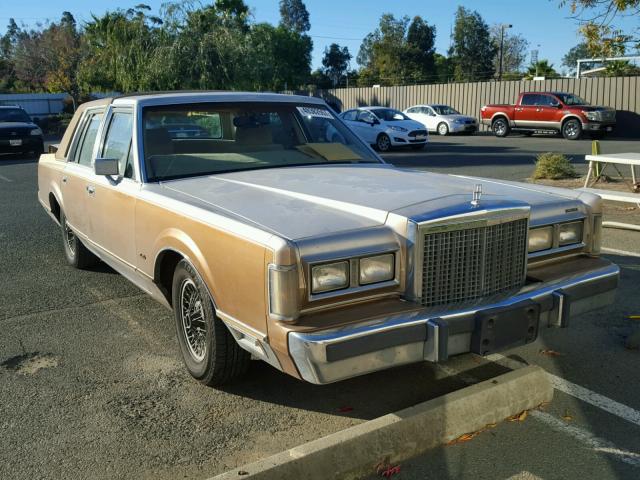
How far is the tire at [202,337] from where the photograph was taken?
140 inches

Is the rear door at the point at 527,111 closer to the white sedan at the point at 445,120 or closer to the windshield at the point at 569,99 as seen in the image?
the windshield at the point at 569,99

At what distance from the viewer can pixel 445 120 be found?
1123 inches

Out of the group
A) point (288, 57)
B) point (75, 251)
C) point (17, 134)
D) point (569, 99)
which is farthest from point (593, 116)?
point (288, 57)

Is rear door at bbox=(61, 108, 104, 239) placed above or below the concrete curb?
above

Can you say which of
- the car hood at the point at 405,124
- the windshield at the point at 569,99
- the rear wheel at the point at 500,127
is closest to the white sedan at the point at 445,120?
the rear wheel at the point at 500,127

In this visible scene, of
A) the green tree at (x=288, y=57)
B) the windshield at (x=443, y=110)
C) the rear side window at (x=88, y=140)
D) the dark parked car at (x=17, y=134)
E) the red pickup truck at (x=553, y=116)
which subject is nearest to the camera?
the rear side window at (x=88, y=140)

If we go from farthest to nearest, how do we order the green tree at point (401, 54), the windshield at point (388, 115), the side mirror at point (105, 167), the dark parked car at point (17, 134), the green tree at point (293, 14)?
the green tree at point (293, 14)
the green tree at point (401, 54)
the windshield at point (388, 115)
the dark parked car at point (17, 134)
the side mirror at point (105, 167)

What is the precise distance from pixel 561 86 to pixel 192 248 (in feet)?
96.5

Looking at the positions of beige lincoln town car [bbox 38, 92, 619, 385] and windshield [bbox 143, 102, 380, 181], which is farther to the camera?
windshield [bbox 143, 102, 380, 181]

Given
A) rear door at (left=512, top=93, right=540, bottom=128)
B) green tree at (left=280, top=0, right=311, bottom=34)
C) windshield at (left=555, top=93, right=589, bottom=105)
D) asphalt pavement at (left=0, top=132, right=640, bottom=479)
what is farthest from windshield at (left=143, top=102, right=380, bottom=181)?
green tree at (left=280, top=0, right=311, bottom=34)

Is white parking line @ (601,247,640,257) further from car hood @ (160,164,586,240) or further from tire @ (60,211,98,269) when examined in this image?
tire @ (60,211,98,269)

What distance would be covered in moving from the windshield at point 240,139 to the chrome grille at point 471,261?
1.82 metres

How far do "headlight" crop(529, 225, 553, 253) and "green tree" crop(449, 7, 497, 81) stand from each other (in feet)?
232

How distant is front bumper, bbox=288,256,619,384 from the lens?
9.39 ft
